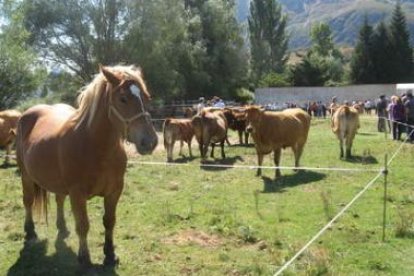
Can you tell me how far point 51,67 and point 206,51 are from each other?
13.0 m

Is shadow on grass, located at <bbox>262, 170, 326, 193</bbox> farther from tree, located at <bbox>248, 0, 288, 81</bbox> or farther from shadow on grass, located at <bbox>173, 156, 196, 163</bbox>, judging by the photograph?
tree, located at <bbox>248, 0, 288, 81</bbox>

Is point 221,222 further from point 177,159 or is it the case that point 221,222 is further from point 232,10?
point 232,10

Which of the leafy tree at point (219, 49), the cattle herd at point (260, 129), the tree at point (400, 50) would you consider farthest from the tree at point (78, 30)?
the tree at point (400, 50)

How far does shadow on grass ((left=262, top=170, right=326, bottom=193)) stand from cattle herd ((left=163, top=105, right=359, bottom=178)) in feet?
1.24

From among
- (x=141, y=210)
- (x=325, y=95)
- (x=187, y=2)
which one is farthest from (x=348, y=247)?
(x=325, y=95)

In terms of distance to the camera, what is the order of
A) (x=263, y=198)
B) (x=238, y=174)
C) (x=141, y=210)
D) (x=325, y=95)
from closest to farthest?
1. (x=141, y=210)
2. (x=263, y=198)
3. (x=238, y=174)
4. (x=325, y=95)

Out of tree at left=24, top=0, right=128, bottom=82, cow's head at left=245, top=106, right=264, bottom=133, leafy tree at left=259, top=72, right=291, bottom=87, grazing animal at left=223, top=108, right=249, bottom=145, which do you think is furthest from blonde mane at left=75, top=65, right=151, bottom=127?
leafy tree at left=259, top=72, right=291, bottom=87

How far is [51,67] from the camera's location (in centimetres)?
3988

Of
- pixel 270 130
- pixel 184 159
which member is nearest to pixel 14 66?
pixel 184 159

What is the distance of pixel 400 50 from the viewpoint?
214 feet

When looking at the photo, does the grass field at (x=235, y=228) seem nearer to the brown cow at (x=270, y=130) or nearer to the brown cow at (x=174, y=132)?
the brown cow at (x=270, y=130)

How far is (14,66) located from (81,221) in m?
23.6

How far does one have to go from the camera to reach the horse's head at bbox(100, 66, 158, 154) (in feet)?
17.3

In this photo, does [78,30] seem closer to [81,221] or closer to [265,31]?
[81,221]
